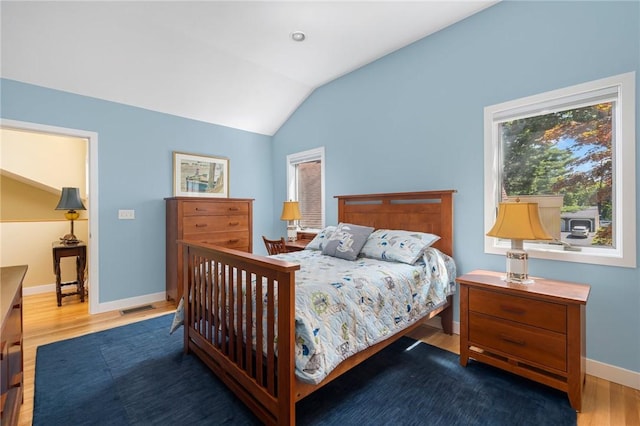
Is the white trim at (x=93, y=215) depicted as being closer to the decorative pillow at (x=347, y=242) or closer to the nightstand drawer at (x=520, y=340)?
the decorative pillow at (x=347, y=242)

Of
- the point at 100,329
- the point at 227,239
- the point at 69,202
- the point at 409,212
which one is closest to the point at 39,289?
the point at 69,202

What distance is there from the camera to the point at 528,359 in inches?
74.8

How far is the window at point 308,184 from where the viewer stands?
4.27 metres

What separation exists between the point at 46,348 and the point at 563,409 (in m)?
3.83

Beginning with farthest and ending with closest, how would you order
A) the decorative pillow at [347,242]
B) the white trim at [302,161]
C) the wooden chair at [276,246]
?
1. the white trim at [302,161]
2. the wooden chair at [276,246]
3. the decorative pillow at [347,242]

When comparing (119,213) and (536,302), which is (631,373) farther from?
(119,213)

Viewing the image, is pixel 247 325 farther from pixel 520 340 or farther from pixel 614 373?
pixel 614 373

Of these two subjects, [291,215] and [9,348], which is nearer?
[9,348]

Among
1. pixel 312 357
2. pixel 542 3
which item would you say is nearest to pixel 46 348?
pixel 312 357

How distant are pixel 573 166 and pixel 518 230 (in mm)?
872

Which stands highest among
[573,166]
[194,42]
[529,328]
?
[194,42]

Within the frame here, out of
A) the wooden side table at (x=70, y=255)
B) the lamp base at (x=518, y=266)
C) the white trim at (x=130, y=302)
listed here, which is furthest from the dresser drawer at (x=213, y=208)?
the lamp base at (x=518, y=266)

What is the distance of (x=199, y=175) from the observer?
4.20 m

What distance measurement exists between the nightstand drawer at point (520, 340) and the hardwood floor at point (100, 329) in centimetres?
31
